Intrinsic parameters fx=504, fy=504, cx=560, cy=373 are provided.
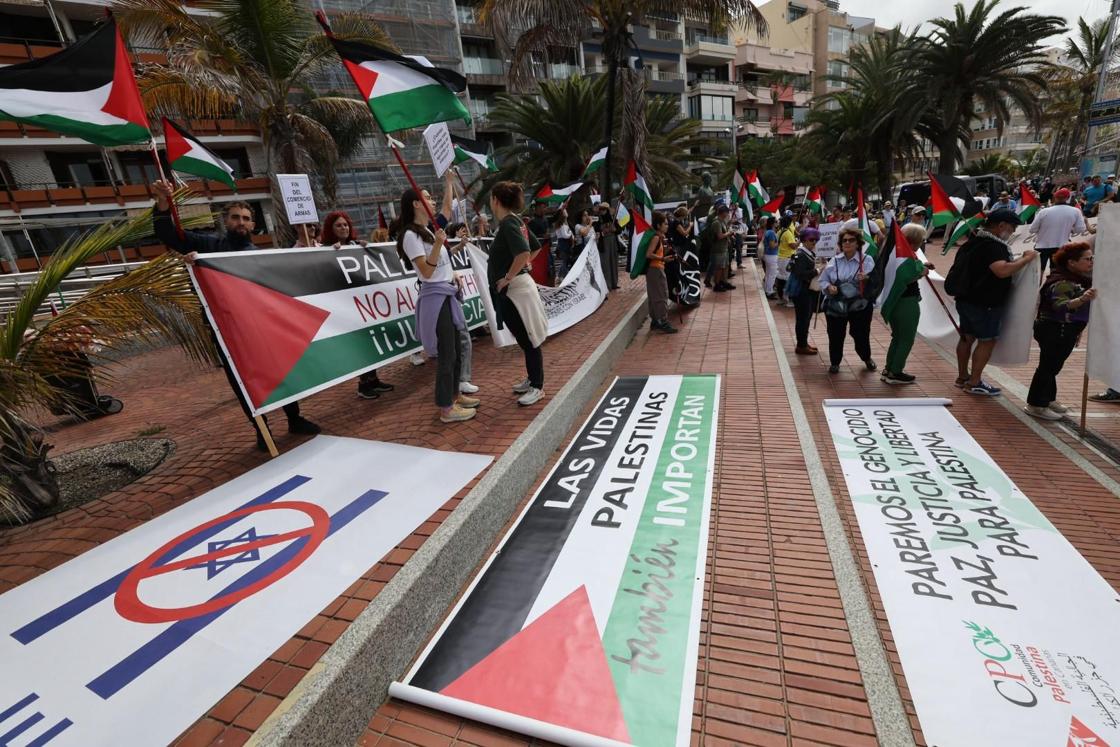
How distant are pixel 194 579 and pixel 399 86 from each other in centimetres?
412

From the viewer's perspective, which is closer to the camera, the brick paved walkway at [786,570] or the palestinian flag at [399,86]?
the brick paved walkway at [786,570]

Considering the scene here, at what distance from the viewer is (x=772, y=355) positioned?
6734 millimetres

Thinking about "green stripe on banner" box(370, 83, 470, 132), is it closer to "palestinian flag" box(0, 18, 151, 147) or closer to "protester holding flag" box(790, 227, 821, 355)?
"palestinian flag" box(0, 18, 151, 147)

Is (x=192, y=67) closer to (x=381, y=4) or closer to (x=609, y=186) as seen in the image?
(x=609, y=186)

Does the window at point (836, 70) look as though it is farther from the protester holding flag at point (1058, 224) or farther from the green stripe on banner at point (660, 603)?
the green stripe on banner at point (660, 603)

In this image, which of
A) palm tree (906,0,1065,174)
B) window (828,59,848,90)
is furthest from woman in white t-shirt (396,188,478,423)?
window (828,59,848,90)

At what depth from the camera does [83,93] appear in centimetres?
320

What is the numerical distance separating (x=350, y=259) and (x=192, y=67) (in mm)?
7350

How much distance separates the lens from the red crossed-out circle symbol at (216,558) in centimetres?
247

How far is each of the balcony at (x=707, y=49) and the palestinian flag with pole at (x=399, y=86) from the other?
46.8 metres

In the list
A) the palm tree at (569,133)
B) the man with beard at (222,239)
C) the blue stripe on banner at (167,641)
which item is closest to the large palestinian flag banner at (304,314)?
the man with beard at (222,239)

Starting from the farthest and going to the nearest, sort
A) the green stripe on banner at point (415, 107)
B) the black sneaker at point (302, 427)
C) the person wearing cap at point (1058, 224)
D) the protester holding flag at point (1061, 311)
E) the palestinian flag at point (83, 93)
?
the person wearing cap at point (1058, 224), the black sneaker at point (302, 427), the green stripe on banner at point (415, 107), the protester holding flag at point (1061, 311), the palestinian flag at point (83, 93)

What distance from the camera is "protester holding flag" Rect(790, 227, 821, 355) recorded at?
21.1ft

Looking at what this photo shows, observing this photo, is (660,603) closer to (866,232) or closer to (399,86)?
(399,86)
